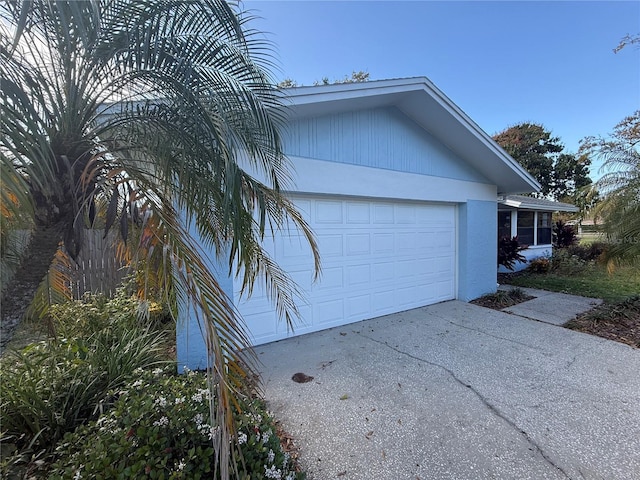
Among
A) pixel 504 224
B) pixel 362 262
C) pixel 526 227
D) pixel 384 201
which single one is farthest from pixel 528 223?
pixel 362 262

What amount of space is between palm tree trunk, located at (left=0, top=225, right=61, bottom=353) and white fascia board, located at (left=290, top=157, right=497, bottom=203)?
311 cm

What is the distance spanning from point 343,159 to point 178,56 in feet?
11.6

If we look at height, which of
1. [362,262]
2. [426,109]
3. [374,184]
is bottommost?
[362,262]

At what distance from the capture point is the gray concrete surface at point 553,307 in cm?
593

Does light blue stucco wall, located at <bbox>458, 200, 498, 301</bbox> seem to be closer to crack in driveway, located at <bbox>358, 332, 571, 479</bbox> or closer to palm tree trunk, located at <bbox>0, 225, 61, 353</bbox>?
crack in driveway, located at <bbox>358, 332, 571, 479</bbox>

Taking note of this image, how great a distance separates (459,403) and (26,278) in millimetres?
3931

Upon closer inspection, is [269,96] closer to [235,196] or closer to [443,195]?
[235,196]

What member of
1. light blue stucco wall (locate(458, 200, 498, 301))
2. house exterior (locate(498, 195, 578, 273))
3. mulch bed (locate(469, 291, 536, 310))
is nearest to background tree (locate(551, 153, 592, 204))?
house exterior (locate(498, 195, 578, 273))

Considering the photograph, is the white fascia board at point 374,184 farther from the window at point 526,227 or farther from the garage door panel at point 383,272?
the window at point 526,227

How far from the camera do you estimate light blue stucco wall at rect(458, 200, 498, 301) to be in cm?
711

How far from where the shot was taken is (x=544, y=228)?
13648 mm

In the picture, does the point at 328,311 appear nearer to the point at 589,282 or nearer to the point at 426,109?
the point at 426,109

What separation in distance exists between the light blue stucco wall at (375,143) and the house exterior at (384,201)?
0.02m

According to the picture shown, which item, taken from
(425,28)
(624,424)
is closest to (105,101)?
(624,424)
